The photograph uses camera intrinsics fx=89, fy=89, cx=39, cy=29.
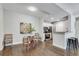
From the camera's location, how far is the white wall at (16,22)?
9.05 feet

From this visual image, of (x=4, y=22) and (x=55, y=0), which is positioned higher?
(x=55, y=0)

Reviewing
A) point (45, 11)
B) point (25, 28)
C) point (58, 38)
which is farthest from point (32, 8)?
point (58, 38)

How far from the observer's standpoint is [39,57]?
2375 millimetres

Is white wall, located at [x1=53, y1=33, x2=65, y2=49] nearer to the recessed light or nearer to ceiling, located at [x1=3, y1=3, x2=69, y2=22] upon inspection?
ceiling, located at [x1=3, y1=3, x2=69, y2=22]

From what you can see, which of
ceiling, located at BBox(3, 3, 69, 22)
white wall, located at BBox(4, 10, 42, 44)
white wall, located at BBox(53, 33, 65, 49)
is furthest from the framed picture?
white wall, located at BBox(53, 33, 65, 49)

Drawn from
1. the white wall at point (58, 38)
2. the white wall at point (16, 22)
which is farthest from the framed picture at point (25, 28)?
the white wall at point (58, 38)

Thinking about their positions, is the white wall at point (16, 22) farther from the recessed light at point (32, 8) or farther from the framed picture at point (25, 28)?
the recessed light at point (32, 8)

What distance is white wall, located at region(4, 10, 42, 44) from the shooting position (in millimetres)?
2758

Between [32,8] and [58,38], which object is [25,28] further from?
[58,38]

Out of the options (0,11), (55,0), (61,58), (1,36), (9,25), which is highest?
(55,0)

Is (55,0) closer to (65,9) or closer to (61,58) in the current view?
(65,9)

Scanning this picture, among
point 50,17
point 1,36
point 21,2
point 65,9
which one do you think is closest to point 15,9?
point 21,2

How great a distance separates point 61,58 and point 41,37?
0.91 meters

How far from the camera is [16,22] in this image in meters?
2.96
